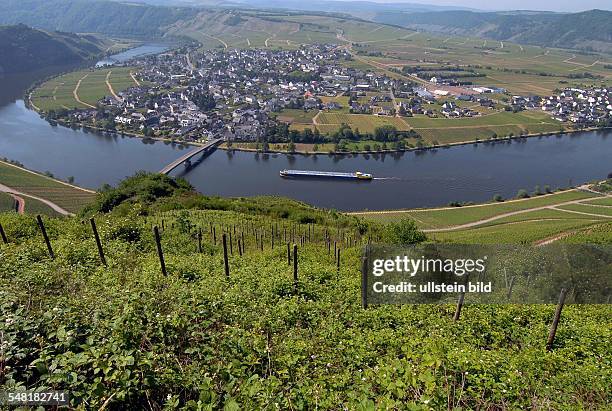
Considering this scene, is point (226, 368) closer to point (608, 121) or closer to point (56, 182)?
point (56, 182)

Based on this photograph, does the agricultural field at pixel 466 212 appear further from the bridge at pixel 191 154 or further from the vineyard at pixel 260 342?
the vineyard at pixel 260 342

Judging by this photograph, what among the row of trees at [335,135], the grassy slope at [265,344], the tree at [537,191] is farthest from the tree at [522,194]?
the grassy slope at [265,344]

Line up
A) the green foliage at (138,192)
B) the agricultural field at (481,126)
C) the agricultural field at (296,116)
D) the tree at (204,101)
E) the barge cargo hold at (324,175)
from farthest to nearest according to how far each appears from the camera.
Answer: the tree at (204,101)
the agricultural field at (296,116)
the agricultural field at (481,126)
the barge cargo hold at (324,175)
the green foliage at (138,192)

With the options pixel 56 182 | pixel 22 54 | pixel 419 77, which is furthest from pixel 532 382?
pixel 22 54

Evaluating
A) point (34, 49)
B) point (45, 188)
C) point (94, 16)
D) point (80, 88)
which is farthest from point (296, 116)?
point (94, 16)

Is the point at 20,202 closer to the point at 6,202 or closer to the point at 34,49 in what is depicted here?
the point at 6,202

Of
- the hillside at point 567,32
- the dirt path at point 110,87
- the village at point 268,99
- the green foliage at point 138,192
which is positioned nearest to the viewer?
the green foliage at point 138,192
